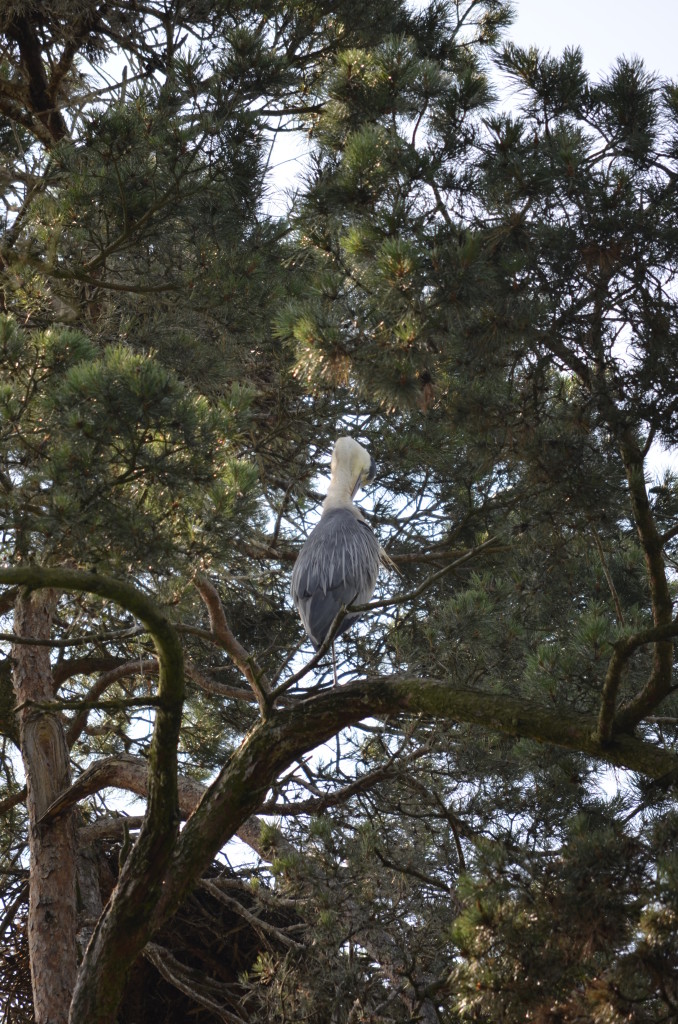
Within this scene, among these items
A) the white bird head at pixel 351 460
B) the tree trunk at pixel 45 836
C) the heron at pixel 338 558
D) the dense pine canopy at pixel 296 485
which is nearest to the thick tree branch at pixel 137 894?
the dense pine canopy at pixel 296 485

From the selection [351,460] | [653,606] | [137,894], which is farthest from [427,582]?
[351,460]

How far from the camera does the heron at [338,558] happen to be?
187 inches

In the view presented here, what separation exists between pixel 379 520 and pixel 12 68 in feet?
9.55

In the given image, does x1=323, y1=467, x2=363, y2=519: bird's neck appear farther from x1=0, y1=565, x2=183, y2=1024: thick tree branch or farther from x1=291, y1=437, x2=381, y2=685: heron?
x1=0, y1=565, x2=183, y2=1024: thick tree branch

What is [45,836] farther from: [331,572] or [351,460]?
[351,460]

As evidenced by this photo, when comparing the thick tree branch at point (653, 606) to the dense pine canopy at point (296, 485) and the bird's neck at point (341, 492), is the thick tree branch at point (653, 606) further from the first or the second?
the bird's neck at point (341, 492)

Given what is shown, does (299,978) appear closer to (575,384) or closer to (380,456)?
(575,384)

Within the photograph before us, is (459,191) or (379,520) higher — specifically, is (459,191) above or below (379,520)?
below

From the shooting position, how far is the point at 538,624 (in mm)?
4723

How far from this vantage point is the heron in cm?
476

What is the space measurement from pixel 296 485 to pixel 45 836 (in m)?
1.93

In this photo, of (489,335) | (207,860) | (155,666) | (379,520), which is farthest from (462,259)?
(379,520)

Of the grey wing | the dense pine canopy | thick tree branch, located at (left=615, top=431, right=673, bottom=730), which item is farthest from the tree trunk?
thick tree branch, located at (left=615, top=431, right=673, bottom=730)

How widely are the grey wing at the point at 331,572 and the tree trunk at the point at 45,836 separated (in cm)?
107
